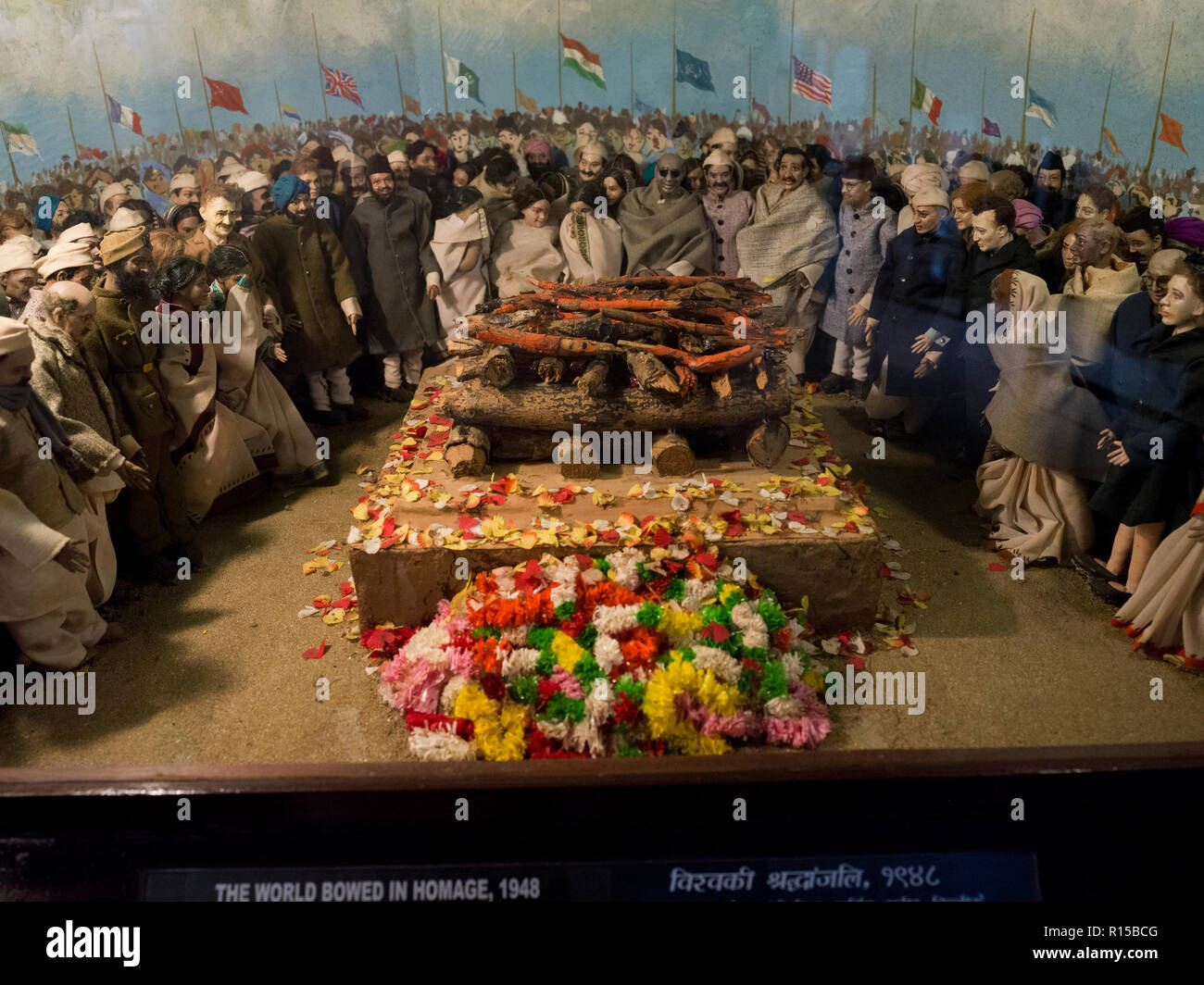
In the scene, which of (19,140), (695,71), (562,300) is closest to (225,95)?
(19,140)

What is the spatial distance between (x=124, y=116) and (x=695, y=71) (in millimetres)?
2834

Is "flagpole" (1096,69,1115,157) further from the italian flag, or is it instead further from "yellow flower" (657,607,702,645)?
"yellow flower" (657,607,702,645)

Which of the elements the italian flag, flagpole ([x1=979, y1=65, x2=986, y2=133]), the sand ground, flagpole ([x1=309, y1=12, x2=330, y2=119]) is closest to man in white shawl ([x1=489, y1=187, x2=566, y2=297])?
flagpole ([x1=309, y1=12, x2=330, y2=119])

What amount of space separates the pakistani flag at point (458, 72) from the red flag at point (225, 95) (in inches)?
41.6

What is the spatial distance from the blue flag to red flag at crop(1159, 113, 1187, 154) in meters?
2.11

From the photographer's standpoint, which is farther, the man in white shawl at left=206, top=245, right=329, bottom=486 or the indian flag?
the man in white shawl at left=206, top=245, right=329, bottom=486

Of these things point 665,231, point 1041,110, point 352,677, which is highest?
point 1041,110

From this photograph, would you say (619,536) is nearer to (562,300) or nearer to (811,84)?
(562,300)

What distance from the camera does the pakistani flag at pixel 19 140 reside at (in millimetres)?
4090

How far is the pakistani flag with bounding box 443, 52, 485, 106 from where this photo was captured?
4723mm

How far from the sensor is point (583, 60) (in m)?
4.80

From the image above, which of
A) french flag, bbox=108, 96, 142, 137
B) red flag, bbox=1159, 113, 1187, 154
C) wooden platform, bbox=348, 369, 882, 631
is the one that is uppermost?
french flag, bbox=108, 96, 142, 137
